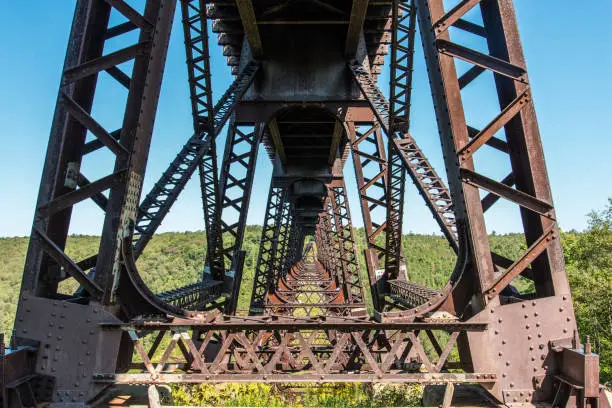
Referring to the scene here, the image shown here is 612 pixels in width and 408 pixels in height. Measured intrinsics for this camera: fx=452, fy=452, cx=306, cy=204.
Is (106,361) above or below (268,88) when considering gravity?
below

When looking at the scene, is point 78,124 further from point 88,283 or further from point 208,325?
point 208,325

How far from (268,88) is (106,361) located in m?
6.96

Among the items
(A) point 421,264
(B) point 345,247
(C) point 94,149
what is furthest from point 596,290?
(A) point 421,264

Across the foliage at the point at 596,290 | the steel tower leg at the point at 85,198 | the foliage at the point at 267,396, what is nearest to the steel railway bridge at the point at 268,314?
the steel tower leg at the point at 85,198

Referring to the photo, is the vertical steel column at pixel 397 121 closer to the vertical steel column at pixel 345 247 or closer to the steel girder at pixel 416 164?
the steel girder at pixel 416 164

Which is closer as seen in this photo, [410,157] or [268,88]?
[410,157]

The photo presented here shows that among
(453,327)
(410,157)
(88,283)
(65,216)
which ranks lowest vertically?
(453,327)

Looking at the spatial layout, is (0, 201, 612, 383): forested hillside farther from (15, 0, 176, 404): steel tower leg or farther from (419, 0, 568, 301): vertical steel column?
(15, 0, 176, 404): steel tower leg

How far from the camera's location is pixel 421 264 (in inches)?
5012

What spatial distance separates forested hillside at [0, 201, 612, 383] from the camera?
2544cm

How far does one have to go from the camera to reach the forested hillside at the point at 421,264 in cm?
2544

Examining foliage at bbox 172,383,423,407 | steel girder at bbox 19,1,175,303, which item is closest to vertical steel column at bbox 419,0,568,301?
steel girder at bbox 19,1,175,303

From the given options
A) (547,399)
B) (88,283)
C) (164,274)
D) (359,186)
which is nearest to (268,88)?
(359,186)

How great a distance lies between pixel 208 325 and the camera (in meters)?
4.25
